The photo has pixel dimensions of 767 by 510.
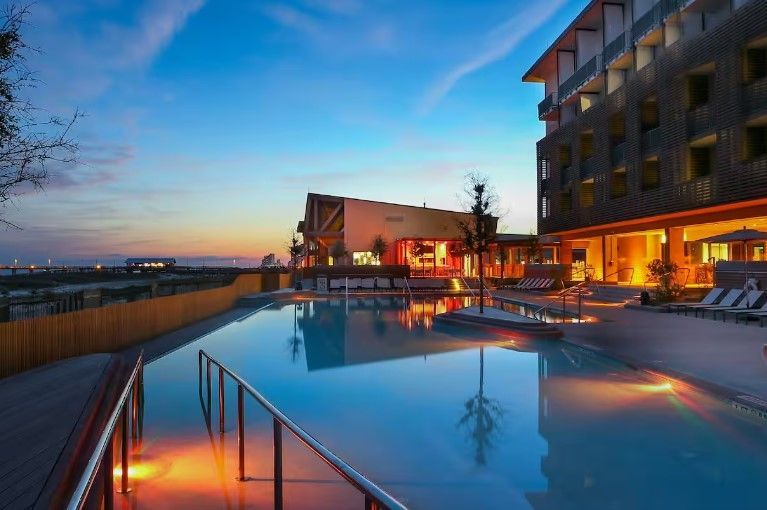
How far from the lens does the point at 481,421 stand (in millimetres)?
6910

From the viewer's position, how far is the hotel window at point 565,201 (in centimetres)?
3531

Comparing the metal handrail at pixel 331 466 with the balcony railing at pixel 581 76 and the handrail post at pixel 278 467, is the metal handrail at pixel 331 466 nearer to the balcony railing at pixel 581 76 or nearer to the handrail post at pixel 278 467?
the handrail post at pixel 278 467

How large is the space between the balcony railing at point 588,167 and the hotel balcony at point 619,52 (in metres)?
4.59

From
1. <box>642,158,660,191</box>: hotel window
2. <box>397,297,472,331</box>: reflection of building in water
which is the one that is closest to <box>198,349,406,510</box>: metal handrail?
<box>397,297,472,331</box>: reflection of building in water

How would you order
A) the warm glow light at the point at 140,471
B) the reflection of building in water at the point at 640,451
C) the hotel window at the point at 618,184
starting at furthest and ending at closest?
1. the hotel window at the point at 618,184
2. the warm glow light at the point at 140,471
3. the reflection of building in water at the point at 640,451

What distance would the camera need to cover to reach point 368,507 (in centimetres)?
211

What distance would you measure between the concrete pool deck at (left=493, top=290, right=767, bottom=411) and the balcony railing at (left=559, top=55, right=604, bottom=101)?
18.3m

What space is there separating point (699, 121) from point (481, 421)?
1984 centimetres

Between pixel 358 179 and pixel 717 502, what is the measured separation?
5282 cm

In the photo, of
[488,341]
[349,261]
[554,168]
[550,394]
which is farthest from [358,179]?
[550,394]

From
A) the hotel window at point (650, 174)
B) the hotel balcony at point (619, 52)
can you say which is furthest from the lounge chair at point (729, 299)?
the hotel balcony at point (619, 52)

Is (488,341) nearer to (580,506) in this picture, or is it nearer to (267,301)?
(580,506)

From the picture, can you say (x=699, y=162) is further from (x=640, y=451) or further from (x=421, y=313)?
(x=640, y=451)

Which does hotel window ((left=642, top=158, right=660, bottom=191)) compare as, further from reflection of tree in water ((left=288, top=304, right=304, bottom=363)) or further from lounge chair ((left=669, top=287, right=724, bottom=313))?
reflection of tree in water ((left=288, top=304, right=304, bottom=363))
